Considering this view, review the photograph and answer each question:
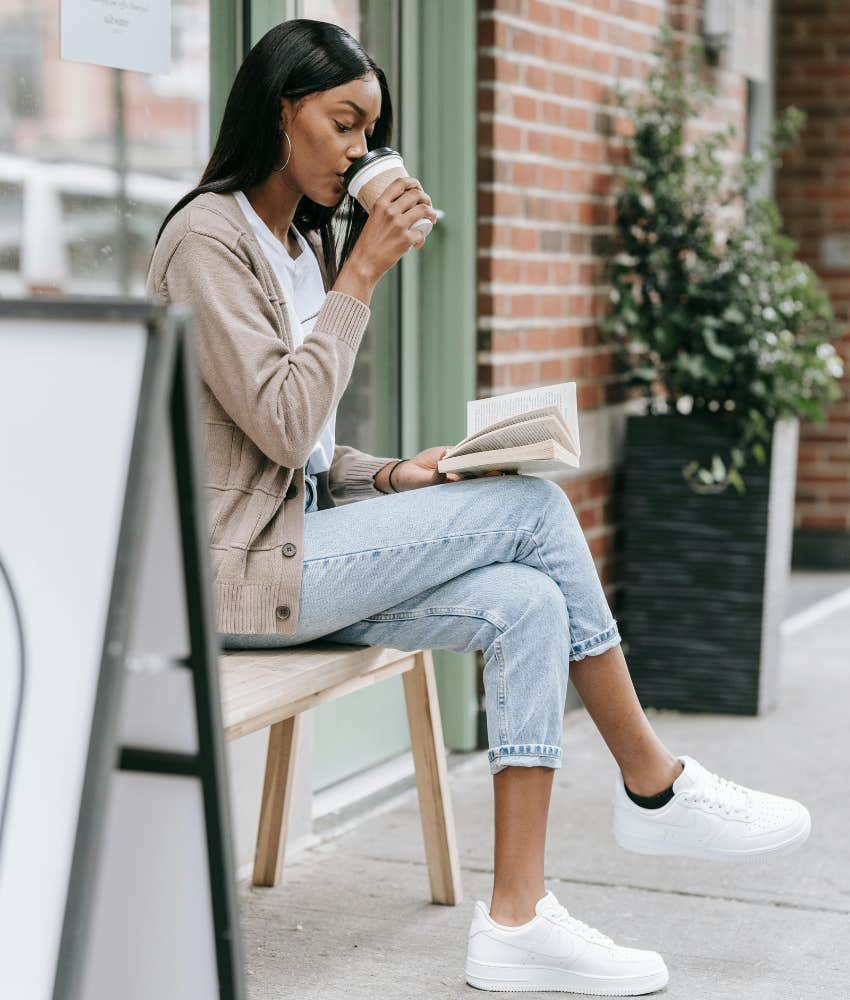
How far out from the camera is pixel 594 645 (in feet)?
8.70

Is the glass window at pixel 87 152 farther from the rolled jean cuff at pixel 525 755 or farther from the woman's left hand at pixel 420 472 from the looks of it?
the rolled jean cuff at pixel 525 755

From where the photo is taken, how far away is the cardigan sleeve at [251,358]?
2.46m

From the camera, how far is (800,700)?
486cm

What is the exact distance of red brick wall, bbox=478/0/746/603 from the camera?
412 centimetres

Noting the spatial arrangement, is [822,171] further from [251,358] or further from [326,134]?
[251,358]

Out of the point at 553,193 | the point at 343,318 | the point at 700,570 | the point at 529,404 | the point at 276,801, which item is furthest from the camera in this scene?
the point at 700,570

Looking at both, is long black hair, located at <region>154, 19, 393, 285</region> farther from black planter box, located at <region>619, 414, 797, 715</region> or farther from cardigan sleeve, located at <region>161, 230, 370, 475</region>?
black planter box, located at <region>619, 414, 797, 715</region>

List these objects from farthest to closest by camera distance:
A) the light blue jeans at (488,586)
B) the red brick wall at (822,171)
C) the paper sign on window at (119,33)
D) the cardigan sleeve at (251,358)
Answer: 1. the red brick wall at (822,171)
2. the paper sign on window at (119,33)
3. the light blue jeans at (488,586)
4. the cardigan sleeve at (251,358)

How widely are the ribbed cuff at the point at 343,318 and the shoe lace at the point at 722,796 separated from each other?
94cm

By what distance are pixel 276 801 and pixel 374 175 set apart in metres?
1.17

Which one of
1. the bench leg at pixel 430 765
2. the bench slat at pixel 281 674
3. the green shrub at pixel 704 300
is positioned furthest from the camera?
the green shrub at pixel 704 300

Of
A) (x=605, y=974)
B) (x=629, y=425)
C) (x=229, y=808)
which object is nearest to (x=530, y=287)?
(x=629, y=425)

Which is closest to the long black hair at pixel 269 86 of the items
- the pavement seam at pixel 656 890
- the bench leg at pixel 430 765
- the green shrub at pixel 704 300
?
the bench leg at pixel 430 765

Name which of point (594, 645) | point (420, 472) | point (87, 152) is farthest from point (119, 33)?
point (594, 645)
